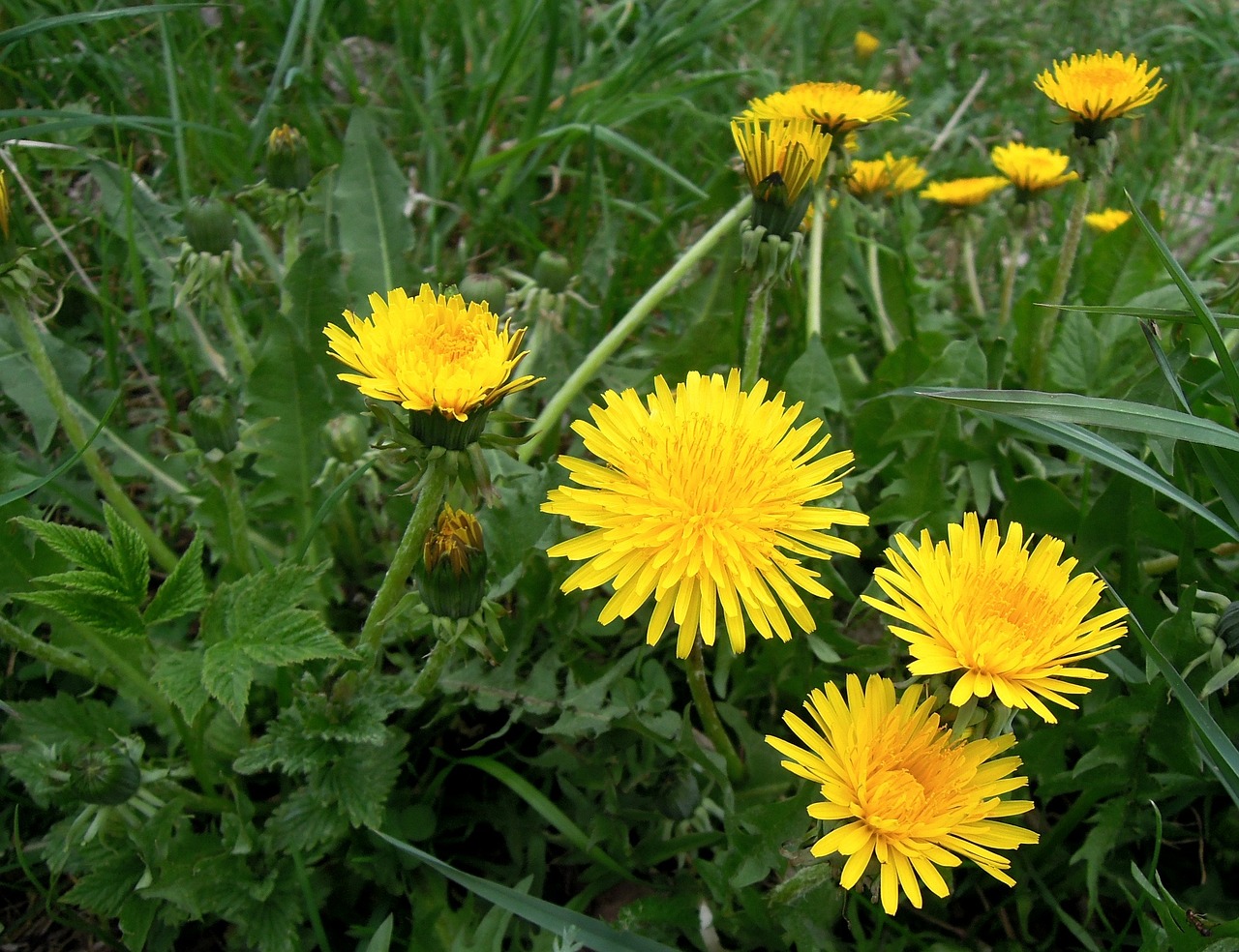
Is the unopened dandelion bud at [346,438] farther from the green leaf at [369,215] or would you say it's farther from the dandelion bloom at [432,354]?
the green leaf at [369,215]

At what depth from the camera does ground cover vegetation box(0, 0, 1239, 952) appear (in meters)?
1.23

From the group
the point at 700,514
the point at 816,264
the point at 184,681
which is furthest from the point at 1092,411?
the point at 184,681

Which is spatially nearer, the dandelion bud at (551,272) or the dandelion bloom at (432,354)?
the dandelion bloom at (432,354)

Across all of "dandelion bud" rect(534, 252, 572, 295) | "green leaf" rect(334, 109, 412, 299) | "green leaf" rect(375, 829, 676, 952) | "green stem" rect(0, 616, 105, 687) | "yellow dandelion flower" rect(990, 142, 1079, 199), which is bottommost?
"green leaf" rect(375, 829, 676, 952)

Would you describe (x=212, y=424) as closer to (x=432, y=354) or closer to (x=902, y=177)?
(x=432, y=354)

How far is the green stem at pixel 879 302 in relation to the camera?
7.49 ft

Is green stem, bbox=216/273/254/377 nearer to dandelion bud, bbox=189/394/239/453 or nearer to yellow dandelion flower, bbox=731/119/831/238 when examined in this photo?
dandelion bud, bbox=189/394/239/453

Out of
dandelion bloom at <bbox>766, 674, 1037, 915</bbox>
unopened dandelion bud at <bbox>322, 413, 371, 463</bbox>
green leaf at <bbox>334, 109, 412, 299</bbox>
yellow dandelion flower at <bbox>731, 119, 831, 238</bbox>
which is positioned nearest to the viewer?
dandelion bloom at <bbox>766, 674, 1037, 915</bbox>

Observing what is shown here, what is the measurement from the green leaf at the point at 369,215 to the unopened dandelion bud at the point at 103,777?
1161 mm

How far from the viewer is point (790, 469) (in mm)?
1317

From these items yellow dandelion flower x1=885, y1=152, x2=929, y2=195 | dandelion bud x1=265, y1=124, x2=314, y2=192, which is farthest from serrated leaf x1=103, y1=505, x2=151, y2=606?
yellow dandelion flower x1=885, y1=152, x2=929, y2=195

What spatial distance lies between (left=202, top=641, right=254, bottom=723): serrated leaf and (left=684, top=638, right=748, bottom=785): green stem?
1.97 feet

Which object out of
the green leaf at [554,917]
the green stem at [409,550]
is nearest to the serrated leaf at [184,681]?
the green stem at [409,550]

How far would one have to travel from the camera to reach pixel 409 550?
1350mm
